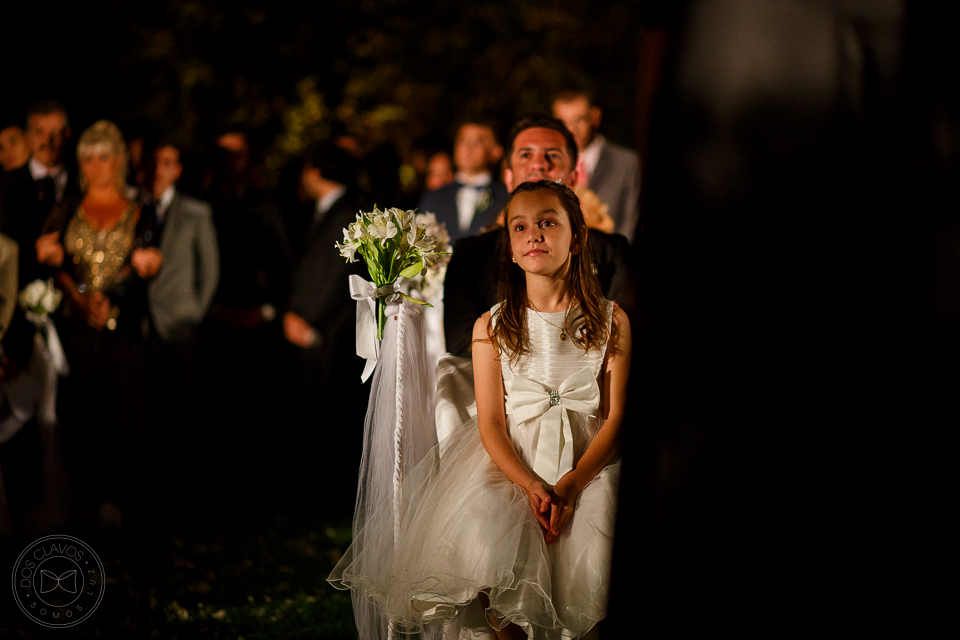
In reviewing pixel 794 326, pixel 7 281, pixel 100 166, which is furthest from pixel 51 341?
pixel 794 326

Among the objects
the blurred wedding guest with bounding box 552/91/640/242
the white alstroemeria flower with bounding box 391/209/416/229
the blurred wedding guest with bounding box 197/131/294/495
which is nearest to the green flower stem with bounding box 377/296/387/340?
the white alstroemeria flower with bounding box 391/209/416/229

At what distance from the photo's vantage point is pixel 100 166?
589cm

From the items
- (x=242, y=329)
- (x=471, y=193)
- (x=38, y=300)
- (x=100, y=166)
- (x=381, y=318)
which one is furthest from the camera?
(x=242, y=329)

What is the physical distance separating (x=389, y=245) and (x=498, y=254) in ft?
1.90

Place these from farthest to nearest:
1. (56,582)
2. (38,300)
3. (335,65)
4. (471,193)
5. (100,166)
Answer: (335,65), (471,193), (100,166), (38,300), (56,582)

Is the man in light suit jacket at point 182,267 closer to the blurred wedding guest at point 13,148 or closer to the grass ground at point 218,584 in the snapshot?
the blurred wedding guest at point 13,148

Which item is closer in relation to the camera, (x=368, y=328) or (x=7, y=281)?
(x=368, y=328)

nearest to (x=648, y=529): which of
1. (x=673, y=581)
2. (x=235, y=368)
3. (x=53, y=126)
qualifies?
(x=673, y=581)

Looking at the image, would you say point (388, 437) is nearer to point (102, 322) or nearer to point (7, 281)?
→ point (7, 281)

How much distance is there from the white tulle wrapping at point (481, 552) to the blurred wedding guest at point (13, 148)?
4078 mm

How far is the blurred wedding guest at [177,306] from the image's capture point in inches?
252

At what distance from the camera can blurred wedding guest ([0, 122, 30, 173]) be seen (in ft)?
19.5

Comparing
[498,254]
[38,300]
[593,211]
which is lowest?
[38,300]

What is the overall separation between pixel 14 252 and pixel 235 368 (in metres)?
2.79
